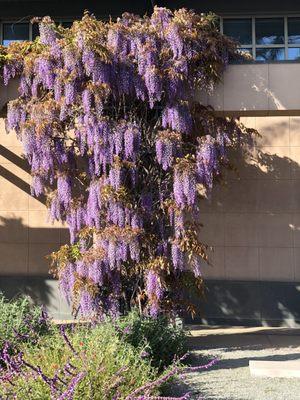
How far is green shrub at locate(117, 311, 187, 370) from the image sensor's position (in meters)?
6.27

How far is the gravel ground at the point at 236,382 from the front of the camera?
5.53 meters

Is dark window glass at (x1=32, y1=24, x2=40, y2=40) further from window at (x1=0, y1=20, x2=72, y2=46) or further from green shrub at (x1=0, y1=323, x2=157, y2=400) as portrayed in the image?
green shrub at (x1=0, y1=323, x2=157, y2=400)

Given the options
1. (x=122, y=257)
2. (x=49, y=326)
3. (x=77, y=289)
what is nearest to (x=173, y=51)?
(x=122, y=257)

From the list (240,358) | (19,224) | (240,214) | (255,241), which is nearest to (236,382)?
(240,358)

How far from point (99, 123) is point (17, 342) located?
3.11 meters

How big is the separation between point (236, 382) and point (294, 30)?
795 centimetres

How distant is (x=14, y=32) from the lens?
1152 centimetres

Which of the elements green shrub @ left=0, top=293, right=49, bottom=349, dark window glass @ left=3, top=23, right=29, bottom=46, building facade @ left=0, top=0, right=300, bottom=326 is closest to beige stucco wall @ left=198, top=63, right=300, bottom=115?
building facade @ left=0, top=0, right=300, bottom=326

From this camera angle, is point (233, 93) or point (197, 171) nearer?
point (197, 171)

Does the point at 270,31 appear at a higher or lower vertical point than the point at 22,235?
higher

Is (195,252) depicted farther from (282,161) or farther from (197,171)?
(282,161)

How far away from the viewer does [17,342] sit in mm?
5863

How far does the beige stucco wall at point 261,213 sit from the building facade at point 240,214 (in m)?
0.02

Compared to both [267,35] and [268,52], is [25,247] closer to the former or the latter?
[268,52]
